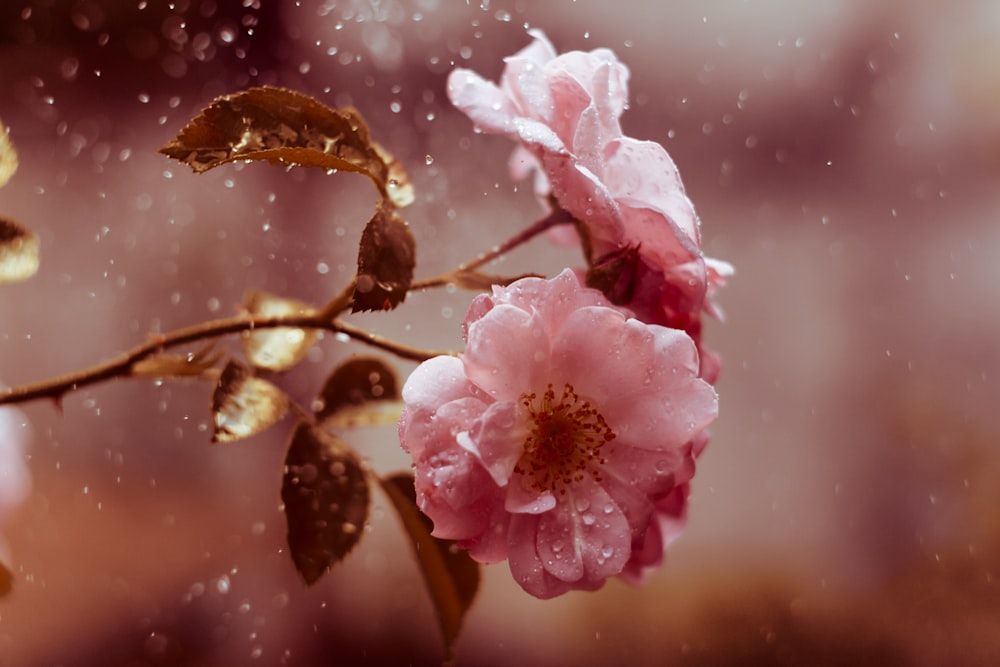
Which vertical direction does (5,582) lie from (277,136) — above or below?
below

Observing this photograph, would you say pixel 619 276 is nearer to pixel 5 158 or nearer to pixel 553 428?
pixel 553 428

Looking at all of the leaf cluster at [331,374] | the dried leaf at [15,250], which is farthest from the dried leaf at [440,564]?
the dried leaf at [15,250]

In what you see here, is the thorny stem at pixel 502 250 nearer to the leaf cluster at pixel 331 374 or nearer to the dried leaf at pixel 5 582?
the leaf cluster at pixel 331 374

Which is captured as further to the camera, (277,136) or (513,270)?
(513,270)

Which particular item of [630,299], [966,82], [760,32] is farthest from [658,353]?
[966,82]

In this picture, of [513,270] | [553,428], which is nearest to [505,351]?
[553,428]
